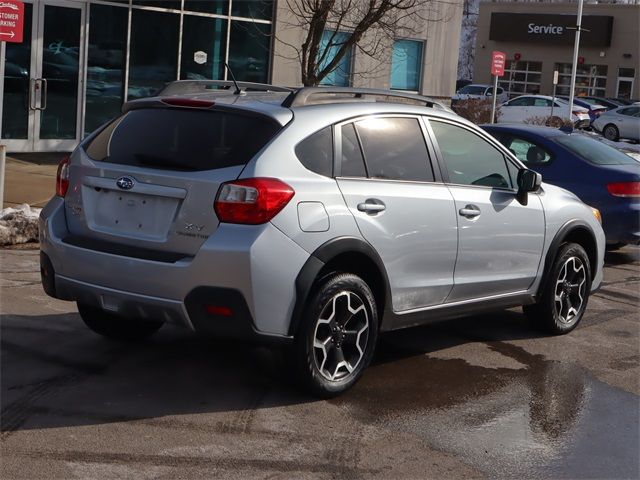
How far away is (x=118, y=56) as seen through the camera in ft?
60.8

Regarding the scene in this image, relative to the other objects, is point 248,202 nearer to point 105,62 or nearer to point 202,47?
point 105,62

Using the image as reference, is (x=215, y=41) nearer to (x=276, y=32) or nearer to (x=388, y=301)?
(x=276, y=32)

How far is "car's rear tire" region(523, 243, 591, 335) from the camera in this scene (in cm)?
746

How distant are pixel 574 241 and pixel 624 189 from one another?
3.44 m

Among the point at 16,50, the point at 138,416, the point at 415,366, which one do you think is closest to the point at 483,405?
the point at 415,366

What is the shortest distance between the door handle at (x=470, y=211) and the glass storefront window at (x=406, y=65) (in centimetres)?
1799

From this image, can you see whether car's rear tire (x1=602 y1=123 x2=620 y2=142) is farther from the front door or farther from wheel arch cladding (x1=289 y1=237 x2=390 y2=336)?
wheel arch cladding (x1=289 y1=237 x2=390 y2=336)

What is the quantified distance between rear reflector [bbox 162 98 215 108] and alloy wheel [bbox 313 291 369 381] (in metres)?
1.28

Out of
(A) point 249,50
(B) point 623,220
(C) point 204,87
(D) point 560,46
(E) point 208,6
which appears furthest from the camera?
(D) point 560,46

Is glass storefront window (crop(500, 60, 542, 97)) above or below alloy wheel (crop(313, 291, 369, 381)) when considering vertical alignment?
above

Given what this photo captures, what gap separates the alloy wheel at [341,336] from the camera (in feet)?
18.2

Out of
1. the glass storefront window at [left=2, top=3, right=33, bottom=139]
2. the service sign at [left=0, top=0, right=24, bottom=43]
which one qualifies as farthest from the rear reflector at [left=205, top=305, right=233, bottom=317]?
the glass storefront window at [left=2, top=3, right=33, bottom=139]

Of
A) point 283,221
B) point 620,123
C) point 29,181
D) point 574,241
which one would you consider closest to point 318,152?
point 283,221

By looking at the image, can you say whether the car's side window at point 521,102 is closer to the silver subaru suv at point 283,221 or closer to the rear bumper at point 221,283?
the silver subaru suv at point 283,221
